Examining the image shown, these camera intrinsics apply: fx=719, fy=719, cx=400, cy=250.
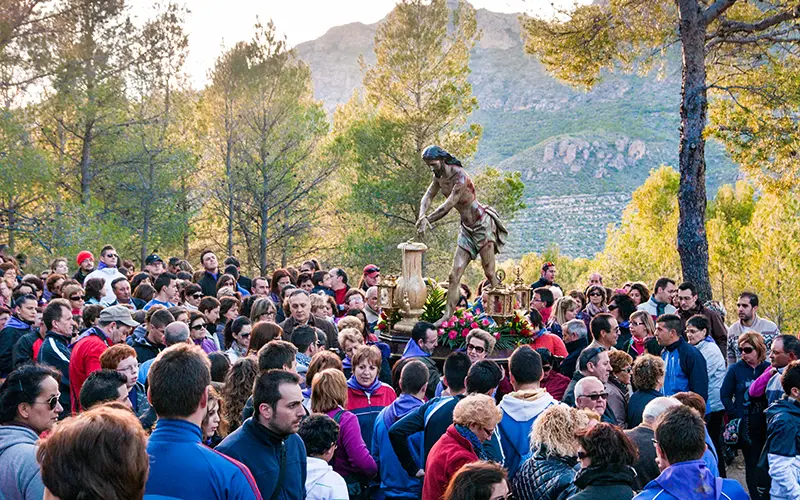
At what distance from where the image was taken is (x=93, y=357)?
6.00 metres

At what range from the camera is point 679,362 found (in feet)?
22.7

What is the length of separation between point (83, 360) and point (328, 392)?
249 cm

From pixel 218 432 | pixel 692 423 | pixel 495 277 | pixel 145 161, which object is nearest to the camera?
pixel 692 423

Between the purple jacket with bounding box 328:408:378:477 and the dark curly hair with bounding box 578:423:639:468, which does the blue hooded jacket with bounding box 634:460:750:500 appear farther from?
the purple jacket with bounding box 328:408:378:477

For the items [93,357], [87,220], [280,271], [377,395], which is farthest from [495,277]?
[87,220]

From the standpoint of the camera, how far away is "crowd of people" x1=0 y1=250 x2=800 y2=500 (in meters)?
2.96

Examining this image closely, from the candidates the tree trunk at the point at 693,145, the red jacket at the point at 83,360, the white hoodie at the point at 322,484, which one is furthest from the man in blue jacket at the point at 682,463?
the tree trunk at the point at 693,145

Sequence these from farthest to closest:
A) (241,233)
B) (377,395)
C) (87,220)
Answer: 1. (241,233)
2. (87,220)
3. (377,395)

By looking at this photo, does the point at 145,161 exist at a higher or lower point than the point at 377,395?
higher

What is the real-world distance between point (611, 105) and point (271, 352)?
10200 cm

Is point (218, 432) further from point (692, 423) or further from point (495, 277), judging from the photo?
point (495, 277)

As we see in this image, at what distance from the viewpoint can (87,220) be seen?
17844 millimetres

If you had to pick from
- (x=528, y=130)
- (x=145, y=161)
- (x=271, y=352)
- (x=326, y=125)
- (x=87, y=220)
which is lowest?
(x=271, y=352)

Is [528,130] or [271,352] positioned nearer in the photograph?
[271,352]
